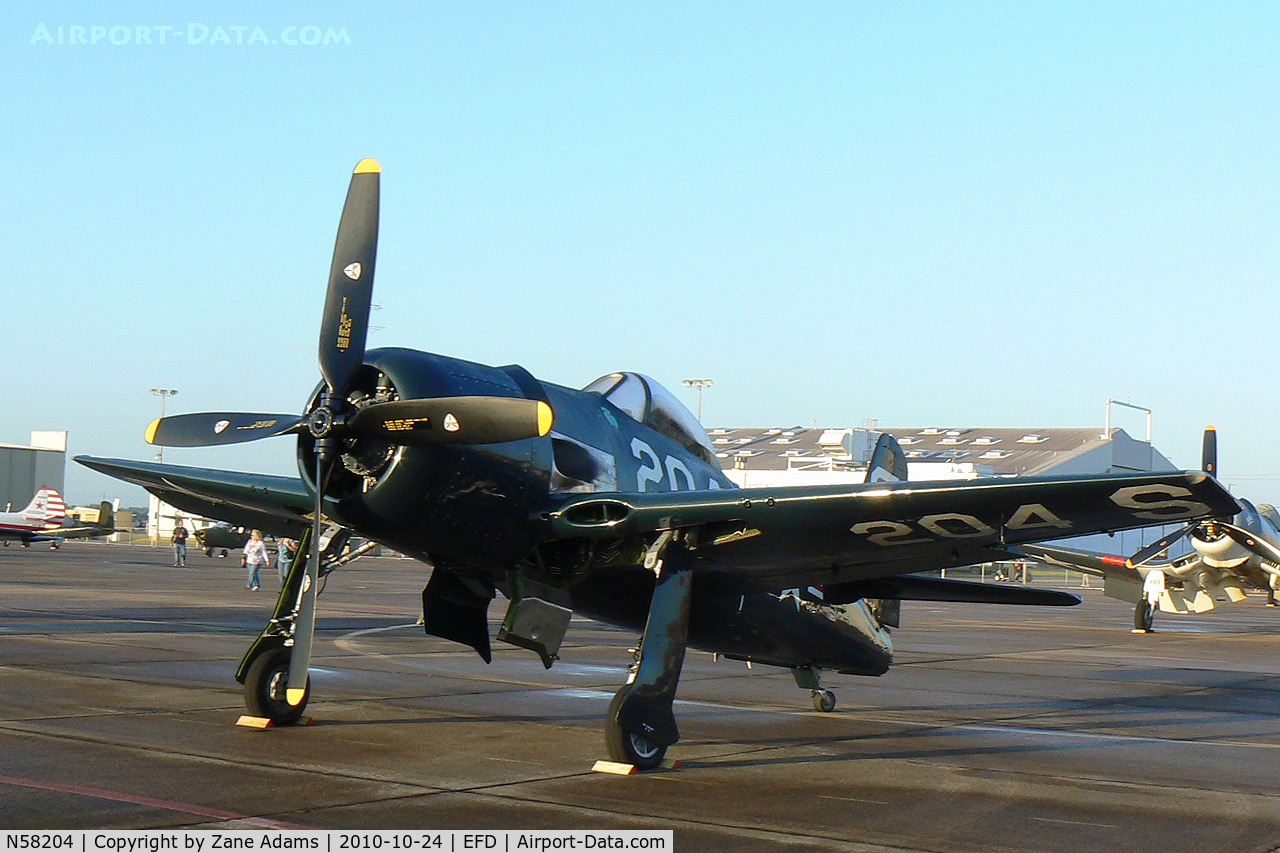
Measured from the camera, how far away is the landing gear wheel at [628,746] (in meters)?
7.70

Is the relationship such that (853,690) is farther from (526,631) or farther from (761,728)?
(526,631)

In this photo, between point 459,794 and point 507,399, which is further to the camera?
point 507,399

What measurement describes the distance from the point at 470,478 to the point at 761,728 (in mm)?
3724

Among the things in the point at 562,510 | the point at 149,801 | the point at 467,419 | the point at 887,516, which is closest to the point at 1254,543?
the point at 887,516

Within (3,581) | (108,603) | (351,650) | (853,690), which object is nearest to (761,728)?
(853,690)

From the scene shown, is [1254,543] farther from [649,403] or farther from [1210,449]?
[649,403]

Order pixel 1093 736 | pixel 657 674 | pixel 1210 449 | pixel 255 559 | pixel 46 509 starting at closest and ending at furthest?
pixel 657 674 → pixel 1093 736 → pixel 1210 449 → pixel 255 559 → pixel 46 509

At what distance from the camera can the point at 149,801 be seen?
6.11m

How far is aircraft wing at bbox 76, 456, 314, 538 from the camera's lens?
9797 millimetres

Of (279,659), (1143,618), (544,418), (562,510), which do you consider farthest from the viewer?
(1143,618)

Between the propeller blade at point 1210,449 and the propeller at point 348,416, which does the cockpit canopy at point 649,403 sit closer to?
the propeller at point 348,416

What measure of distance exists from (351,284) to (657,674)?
3376mm

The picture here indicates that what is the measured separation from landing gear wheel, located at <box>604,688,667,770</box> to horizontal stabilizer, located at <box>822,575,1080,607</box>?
9.52 feet

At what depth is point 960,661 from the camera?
1808 cm
